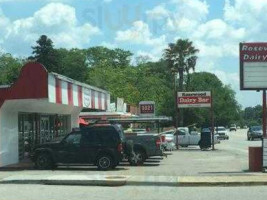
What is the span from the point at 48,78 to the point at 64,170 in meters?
3.66

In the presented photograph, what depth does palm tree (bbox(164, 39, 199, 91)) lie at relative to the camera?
77.3m

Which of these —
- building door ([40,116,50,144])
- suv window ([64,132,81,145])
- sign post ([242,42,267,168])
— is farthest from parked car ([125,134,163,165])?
building door ([40,116,50,144])

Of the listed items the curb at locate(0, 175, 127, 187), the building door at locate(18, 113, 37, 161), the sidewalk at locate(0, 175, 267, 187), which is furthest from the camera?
the building door at locate(18, 113, 37, 161)

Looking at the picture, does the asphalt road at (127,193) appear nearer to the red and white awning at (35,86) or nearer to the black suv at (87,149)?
the black suv at (87,149)

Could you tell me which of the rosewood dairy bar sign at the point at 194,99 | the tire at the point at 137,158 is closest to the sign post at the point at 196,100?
the rosewood dairy bar sign at the point at 194,99

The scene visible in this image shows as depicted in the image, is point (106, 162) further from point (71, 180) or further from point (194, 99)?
point (194, 99)

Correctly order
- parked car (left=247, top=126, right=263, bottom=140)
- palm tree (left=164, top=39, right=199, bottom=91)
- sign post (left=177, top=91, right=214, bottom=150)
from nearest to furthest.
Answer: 1. sign post (left=177, top=91, right=214, bottom=150)
2. parked car (left=247, top=126, right=263, bottom=140)
3. palm tree (left=164, top=39, right=199, bottom=91)

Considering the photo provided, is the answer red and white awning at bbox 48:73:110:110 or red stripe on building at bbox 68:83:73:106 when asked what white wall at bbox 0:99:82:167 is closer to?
red and white awning at bbox 48:73:110:110

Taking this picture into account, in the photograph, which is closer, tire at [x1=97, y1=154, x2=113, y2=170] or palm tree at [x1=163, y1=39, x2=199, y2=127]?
tire at [x1=97, y1=154, x2=113, y2=170]

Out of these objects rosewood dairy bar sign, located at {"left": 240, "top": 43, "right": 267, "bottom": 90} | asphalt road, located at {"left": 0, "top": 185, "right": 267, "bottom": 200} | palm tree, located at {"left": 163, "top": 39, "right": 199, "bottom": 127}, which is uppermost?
palm tree, located at {"left": 163, "top": 39, "right": 199, "bottom": 127}

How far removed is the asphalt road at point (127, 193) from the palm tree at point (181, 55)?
62.0m

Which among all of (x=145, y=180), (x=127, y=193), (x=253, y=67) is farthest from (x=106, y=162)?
(x=127, y=193)

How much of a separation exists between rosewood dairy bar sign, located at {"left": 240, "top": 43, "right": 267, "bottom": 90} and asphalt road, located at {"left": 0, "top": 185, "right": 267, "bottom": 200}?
583cm

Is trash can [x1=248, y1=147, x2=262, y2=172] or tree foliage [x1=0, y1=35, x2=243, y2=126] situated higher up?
tree foliage [x1=0, y1=35, x2=243, y2=126]
